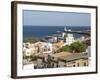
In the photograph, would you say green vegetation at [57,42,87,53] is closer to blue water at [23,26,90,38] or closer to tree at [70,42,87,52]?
tree at [70,42,87,52]

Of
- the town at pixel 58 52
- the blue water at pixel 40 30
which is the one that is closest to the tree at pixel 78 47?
the town at pixel 58 52

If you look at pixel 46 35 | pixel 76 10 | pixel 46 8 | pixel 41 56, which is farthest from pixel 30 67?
pixel 76 10

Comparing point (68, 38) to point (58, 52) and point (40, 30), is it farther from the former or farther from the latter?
point (40, 30)

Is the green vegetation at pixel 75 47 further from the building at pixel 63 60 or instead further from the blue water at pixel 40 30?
the blue water at pixel 40 30

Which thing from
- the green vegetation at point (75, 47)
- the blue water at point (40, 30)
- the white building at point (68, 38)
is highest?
the blue water at point (40, 30)

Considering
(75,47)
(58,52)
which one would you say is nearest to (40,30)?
(58,52)

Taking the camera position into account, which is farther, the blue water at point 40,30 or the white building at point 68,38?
the white building at point 68,38

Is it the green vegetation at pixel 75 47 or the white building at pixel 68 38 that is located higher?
the white building at pixel 68 38

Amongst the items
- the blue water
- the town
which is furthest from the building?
the blue water
